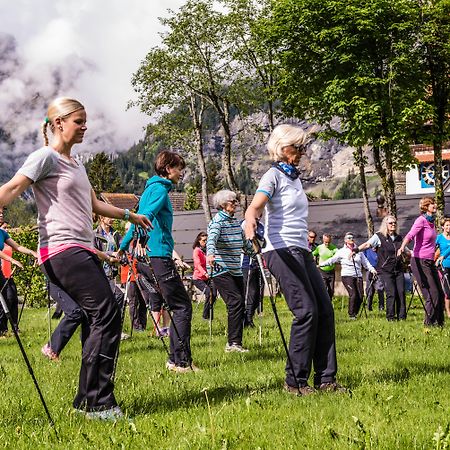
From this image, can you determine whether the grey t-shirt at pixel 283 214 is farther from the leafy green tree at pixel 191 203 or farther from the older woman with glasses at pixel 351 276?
the leafy green tree at pixel 191 203

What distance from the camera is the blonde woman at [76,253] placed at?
5.00m

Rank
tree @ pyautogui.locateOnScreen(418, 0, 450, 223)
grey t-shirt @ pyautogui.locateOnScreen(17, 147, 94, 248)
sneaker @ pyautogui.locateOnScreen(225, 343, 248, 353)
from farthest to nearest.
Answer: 1. tree @ pyautogui.locateOnScreen(418, 0, 450, 223)
2. sneaker @ pyautogui.locateOnScreen(225, 343, 248, 353)
3. grey t-shirt @ pyautogui.locateOnScreen(17, 147, 94, 248)

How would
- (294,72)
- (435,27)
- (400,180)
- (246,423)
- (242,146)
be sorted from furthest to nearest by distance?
(400,180), (242,146), (294,72), (435,27), (246,423)

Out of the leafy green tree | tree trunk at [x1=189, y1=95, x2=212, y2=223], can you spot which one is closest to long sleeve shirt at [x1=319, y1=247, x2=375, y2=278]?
tree trunk at [x1=189, y1=95, x2=212, y2=223]

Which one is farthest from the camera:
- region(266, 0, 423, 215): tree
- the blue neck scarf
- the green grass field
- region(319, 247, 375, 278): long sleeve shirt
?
region(266, 0, 423, 215): tree

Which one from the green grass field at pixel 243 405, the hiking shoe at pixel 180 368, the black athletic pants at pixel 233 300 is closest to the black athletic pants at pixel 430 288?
the green grass field at pixel 243 405

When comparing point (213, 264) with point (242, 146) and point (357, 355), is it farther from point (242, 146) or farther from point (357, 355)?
point (242, 146)

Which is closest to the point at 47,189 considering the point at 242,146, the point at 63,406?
the point at 63,406

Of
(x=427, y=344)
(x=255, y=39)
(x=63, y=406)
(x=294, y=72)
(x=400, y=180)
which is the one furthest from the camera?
(x=400, y=180)

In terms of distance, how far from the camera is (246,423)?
15.8 feet

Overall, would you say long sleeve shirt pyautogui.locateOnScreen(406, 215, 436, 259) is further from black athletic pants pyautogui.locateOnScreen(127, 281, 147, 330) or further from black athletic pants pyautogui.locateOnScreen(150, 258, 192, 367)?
black athletic pants pyautogui.locateOnScreen(150, 258, 192, 367)

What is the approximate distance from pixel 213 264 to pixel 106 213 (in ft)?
12.5

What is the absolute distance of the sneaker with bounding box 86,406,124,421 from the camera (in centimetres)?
500

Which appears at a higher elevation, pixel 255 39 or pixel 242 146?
pixel 255 39
